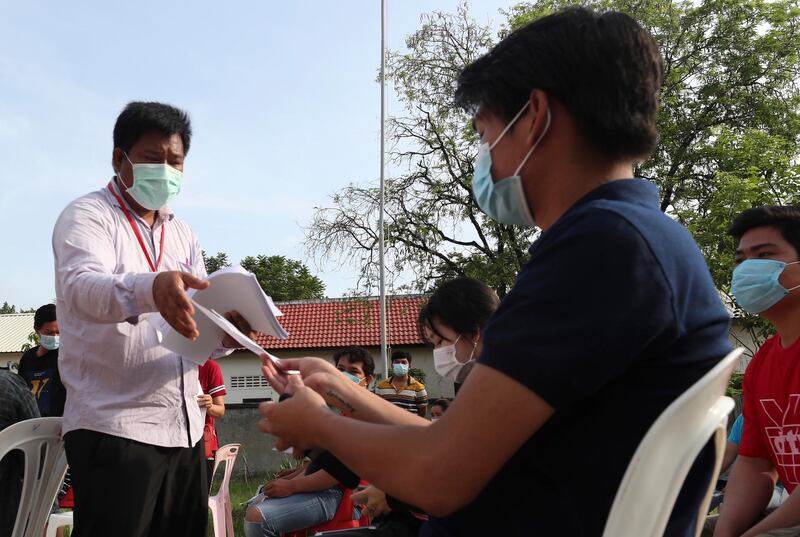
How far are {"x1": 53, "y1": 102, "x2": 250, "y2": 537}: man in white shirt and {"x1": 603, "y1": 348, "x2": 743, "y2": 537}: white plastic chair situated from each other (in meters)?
1.45

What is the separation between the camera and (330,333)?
30.9 meters

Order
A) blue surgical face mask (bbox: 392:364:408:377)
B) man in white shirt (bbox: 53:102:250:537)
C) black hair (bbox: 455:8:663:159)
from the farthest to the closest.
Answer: blue surgical face mask (bbox: 392:364:408:377), man in white shirt (bbox: 53:102:250:537), black hair (bbox: 455:8:663:159)

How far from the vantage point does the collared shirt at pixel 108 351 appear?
245 cm

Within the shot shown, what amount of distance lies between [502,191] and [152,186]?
1764 millimetres

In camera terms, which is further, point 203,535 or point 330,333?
point 330,333

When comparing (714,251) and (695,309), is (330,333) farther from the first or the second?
(695,309)

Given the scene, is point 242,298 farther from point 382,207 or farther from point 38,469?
point 382,207

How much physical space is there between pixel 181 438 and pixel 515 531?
5.94ft

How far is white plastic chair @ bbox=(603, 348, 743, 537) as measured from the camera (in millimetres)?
1113

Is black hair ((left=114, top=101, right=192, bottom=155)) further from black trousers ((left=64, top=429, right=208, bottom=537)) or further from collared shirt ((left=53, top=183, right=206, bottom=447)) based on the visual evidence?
black trousers ((left=64, top=429, right=208, bottom=537))

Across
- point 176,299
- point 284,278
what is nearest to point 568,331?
point 176,299

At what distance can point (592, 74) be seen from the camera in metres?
1.28

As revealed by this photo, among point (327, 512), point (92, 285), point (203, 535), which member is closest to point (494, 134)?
point (92, 285)

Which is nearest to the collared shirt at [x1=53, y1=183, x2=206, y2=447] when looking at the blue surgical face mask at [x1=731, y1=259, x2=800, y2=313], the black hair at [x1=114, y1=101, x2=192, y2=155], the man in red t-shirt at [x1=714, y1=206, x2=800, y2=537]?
the black hair at [x1=114, y1=101, x2=192, y2=155]
